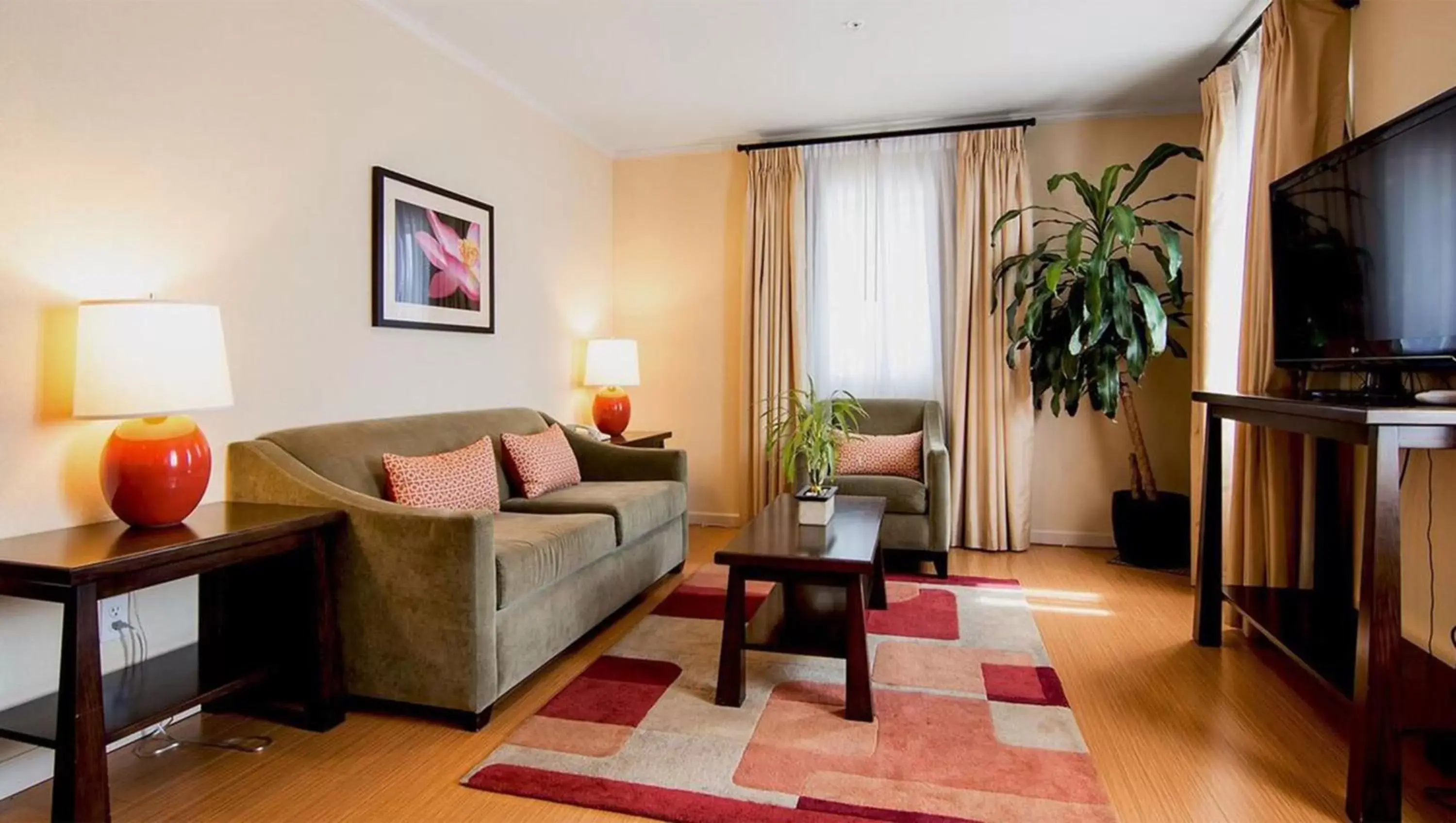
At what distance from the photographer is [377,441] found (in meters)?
2.85

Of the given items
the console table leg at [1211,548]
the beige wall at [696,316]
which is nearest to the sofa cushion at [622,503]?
the beige wall at [696,316]

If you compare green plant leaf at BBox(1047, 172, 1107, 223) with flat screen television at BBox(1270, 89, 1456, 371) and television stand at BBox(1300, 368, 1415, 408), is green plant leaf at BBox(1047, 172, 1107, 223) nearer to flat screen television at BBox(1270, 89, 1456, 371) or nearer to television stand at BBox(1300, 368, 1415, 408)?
flat screen television at BBox(1270, 89, 1456, 371)

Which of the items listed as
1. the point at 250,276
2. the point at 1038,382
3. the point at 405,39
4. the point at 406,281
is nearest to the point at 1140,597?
the point at 1038,382

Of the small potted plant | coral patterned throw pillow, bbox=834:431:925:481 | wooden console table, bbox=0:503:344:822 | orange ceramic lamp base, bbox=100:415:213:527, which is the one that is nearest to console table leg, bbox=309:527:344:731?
wooden console table, bbox=0:503:344:822

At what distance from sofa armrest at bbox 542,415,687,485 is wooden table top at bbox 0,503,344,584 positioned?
5.56ft

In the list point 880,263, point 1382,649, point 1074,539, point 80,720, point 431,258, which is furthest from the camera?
point 880,263

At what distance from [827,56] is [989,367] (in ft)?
6.41

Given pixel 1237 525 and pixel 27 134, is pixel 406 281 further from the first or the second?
pixel 1237 525

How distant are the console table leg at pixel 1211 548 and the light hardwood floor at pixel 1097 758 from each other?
9 centimetres

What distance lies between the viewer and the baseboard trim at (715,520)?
16.6ft

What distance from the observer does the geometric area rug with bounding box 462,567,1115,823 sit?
184 cm

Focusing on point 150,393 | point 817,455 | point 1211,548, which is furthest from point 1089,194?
point 150,393

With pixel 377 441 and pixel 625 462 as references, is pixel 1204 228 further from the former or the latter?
pixel 377 441

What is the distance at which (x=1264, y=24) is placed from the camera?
295 centimetres
